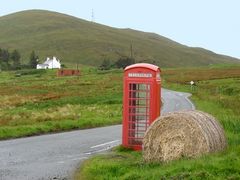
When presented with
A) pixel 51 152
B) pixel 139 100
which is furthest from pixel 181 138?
pixel 51 152

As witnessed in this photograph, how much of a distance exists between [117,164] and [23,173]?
218cm

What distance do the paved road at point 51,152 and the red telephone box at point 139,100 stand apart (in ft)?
4.48

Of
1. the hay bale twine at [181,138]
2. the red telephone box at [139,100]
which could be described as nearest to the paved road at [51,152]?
the red telephone box at [139,100]

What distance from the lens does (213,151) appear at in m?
11.0

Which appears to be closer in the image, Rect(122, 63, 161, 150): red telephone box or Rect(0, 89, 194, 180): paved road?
Rect(0, 89, 194, 180): paved road

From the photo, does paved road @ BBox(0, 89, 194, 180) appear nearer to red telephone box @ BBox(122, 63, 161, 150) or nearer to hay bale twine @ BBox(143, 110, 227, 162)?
red telephone box @ BBox(122, 63, 161, 150)

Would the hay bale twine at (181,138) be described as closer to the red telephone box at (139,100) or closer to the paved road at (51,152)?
the paved road at (51,152)

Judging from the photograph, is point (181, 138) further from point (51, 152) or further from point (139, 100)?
point (51, 152)

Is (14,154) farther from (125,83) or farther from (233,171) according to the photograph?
(233,171)

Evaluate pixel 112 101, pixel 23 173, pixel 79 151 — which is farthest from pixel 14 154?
pixel 112 101

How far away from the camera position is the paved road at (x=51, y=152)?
12548 mm

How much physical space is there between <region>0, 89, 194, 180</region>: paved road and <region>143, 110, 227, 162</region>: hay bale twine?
6.53ft

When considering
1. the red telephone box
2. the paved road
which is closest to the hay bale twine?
the paved road

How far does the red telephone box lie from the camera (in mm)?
15234
